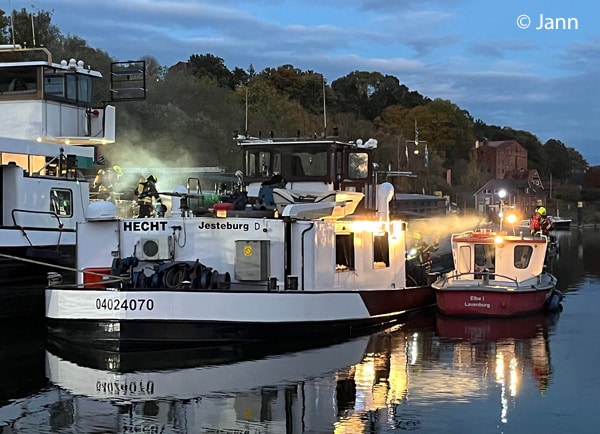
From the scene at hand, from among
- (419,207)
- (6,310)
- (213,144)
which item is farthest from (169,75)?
(6,310)

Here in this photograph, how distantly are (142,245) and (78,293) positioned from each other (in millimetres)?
1885

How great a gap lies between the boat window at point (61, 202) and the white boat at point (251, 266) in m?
2.92

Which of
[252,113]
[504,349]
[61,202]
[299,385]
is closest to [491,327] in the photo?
[504,349]

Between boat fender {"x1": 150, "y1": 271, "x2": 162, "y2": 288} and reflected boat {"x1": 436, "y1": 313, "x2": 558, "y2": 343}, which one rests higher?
boat fender {"x1": 150, "y1": 271, "x2": 162, "y2": 288}

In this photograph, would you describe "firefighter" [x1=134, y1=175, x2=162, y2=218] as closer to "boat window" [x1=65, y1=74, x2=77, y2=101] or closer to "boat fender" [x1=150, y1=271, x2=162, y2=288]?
"boat fender" [x1=150, y1=271, x2=162, y2=288]

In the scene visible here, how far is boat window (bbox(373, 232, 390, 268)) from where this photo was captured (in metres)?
21.2

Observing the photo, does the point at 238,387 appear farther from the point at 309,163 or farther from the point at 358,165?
the point at 358,165

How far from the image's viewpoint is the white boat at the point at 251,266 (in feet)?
53.1

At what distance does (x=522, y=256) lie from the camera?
23562 millimetres

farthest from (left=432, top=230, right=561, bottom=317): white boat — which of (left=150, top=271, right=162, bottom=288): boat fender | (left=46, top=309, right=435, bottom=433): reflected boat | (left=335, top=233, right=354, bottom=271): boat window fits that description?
(left=150, top=271, right=162, bottom=288): boat fender

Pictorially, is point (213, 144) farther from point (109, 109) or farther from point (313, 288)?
point (313, 288)

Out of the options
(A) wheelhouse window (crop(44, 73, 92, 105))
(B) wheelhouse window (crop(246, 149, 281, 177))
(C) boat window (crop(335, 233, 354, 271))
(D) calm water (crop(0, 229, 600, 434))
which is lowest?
(D) calm water (crop(0, 229, 600, 434))

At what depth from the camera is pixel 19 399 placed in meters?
14.0

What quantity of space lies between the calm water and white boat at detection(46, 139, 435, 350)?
0.63 m
